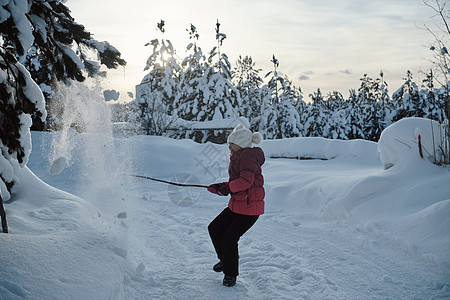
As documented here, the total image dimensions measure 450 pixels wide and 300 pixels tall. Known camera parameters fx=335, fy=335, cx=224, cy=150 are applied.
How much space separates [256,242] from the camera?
15.8 ft

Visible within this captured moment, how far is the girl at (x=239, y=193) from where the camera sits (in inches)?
133

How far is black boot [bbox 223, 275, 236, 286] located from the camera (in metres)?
3.38

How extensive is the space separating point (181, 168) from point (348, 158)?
20.2 ft

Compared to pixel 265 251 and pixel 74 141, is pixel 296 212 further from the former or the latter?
pixel 74 141

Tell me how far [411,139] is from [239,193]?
4.55 meters

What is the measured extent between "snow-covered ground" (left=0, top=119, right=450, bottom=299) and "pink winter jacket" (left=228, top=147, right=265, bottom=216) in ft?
2.56

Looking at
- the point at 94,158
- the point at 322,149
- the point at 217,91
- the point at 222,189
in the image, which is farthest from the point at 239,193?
the point at 217,91

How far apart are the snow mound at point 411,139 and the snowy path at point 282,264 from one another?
7.54ft

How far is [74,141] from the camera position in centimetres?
1326

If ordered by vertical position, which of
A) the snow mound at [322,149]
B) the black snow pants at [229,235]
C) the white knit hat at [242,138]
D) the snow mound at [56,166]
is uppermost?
the white knit hat at [242,138]

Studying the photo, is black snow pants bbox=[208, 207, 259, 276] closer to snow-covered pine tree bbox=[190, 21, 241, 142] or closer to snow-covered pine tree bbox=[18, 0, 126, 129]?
snow-covered pine tree bbox=[18, 0, 126, 129]

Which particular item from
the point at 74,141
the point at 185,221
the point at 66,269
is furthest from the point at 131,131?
the point at 66,269

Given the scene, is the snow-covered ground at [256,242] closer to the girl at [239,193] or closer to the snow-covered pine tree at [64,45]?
the girl at [239,193]

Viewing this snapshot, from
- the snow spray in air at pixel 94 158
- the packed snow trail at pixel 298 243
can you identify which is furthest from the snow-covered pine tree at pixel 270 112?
the packed snow trail at pixel 298 243
